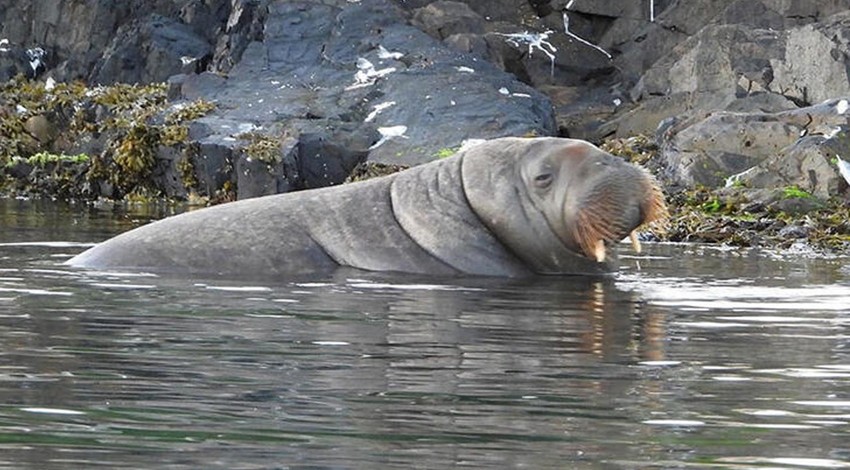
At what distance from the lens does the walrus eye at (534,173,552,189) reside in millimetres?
11672

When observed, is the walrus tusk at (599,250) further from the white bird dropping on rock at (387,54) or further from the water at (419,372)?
the white bird dropping on rock at (387,54)

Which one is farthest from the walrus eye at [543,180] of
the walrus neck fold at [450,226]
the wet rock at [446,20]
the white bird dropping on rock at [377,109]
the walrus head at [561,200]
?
the wet rock at [446,20]

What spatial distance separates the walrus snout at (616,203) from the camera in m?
11.1

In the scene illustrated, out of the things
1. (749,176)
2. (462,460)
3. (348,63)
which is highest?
(348,63)

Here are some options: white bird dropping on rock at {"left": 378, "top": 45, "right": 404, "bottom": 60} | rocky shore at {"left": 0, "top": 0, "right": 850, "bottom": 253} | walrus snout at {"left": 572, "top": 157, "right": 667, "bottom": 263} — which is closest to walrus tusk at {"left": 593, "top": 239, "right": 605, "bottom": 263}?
walrus snout at {"left": 572, "top": 157, "right": 667, "bottom": 263}

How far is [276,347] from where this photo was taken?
284 inches

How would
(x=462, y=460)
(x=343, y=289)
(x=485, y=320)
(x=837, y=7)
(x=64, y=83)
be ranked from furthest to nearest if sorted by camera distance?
(x=64, y=83)
(x=837, y=7)
(x=343, y=289)
(x=485, y=320)
(x=462, y=460)

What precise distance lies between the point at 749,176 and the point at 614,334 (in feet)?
34.5

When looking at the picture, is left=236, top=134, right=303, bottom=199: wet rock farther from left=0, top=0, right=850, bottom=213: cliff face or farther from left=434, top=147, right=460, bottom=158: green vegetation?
left=434, top=147, right=460, bottom=158: green vegetation

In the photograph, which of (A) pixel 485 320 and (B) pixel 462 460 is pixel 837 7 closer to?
(A) pixel 485 320

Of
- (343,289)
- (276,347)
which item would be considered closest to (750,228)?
(343,289)

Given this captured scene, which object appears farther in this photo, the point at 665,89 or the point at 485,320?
the point at 665,89

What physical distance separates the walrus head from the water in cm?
39

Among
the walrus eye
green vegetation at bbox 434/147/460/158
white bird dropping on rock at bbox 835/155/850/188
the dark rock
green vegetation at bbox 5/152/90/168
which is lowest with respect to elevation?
the walrus eye
